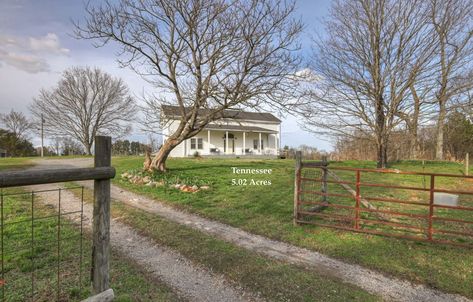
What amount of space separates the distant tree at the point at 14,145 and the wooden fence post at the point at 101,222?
42436mm

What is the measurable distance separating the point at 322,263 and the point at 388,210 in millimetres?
3335

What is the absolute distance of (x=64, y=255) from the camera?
384cm

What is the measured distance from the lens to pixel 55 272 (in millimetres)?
3352

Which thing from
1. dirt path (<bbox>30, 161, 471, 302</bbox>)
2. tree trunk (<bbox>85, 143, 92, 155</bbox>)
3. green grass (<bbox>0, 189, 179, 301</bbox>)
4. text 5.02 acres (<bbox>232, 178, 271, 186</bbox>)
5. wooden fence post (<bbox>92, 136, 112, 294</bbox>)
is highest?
tree trunk (<bbox>85, 143, 92, 155</bbox>)

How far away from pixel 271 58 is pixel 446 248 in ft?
27.9

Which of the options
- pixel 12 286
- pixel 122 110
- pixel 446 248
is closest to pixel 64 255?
pixel 12 286

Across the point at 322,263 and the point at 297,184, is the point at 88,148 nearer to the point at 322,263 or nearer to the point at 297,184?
the point at 297,184

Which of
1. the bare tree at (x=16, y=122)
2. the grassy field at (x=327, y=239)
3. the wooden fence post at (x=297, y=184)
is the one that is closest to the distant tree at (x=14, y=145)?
the bare tree at (x=16, y=122)

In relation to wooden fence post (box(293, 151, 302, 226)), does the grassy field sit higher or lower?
lower

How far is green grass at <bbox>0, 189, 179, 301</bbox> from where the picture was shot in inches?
114

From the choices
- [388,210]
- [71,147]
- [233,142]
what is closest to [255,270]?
[388,210]

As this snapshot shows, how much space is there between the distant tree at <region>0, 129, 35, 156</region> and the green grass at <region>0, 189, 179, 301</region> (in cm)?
3884

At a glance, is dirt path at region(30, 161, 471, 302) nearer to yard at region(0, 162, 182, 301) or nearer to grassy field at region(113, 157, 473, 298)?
grassy field at region(113, 157, 473, 298)

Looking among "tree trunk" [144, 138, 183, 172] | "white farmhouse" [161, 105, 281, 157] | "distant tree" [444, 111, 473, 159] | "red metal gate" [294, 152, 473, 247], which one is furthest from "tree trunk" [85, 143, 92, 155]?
"distant tree" [444, 111, 473, 159]
